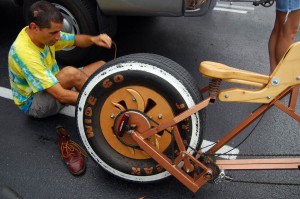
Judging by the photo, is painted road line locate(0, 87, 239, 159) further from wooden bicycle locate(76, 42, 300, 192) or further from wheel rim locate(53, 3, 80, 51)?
wheel rim locate(53, 3, 80, 51)

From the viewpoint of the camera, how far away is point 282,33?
3383 mm

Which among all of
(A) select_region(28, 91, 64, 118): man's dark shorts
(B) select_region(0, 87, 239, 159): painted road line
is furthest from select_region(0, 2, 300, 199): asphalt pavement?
(A) select_region(28, 91, 64, 118): man's dark shorts

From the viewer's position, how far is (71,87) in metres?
2.97

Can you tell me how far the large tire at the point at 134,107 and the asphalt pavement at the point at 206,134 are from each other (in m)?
0.26

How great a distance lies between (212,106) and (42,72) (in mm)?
1613

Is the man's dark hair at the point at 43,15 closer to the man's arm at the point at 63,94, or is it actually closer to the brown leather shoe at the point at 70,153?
the man's arm at the point at 63,94

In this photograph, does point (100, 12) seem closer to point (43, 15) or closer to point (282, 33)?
point (43, 15)

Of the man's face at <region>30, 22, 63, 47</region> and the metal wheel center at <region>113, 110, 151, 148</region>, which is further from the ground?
the man's face at <region>30, 22, 63, 47</region>

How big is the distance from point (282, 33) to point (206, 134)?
125 centimetres

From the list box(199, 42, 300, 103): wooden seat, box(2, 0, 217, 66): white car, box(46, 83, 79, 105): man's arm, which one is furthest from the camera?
box(2, 0, 217, 66): white car

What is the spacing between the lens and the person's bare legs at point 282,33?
10.6 feet

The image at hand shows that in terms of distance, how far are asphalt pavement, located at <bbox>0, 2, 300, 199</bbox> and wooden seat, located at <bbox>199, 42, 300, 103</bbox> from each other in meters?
0.83

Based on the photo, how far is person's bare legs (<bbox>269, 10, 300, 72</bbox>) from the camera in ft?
10.6

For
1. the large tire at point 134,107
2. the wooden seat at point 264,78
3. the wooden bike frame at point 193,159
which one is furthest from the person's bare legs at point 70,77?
the wooden seat at point 264,78
